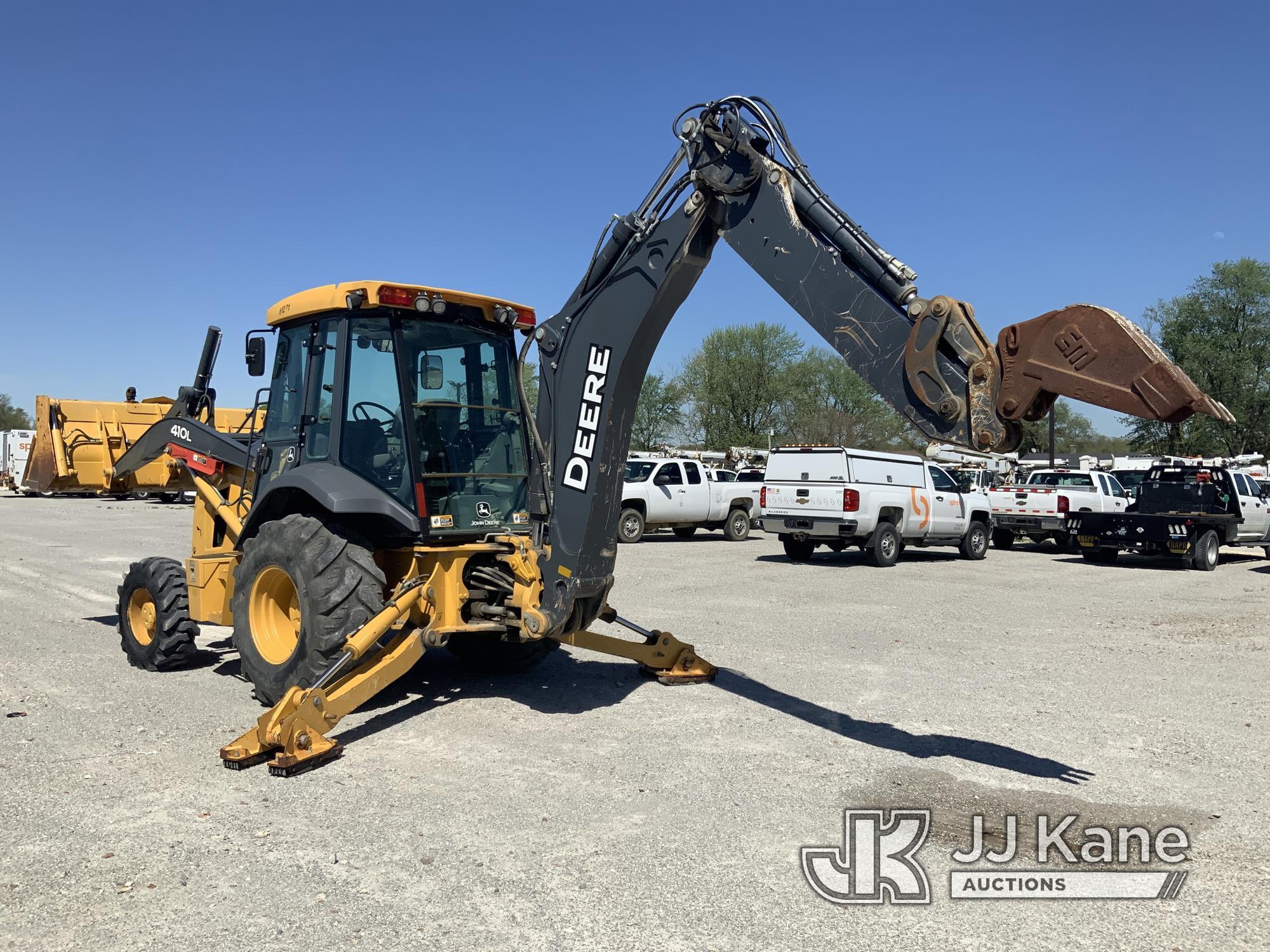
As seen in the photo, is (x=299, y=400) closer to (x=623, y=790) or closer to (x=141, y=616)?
(x=141, y=616)

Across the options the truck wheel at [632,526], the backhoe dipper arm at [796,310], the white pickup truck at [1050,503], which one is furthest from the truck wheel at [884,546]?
the backhoe dipper arm at [796,310]

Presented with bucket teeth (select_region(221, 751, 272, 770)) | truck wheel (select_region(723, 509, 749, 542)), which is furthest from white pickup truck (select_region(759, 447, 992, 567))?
bucket teeth (select_region(221, 751, 272, 770))

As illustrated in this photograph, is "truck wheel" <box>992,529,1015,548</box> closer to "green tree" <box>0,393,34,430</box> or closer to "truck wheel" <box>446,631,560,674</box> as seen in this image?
"truck wheel" <box>446,631,560,674</box>

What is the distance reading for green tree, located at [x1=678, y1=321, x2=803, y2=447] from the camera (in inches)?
2611

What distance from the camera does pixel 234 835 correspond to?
15.5ft

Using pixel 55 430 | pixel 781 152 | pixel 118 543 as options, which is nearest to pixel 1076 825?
pixel 781 152

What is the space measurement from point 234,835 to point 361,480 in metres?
2.69

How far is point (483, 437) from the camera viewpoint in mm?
7344

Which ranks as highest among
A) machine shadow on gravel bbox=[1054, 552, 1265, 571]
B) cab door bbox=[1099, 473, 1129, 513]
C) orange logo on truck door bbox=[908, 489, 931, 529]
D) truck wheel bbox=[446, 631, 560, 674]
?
cab door bbox=[1099, 473, 1129, 513]

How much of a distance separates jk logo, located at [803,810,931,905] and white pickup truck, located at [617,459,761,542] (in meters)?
16.9

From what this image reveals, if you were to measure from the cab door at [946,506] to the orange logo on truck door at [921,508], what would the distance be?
15cm

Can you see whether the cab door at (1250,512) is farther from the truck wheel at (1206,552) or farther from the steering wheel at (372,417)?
the steering wheel at (372,417)

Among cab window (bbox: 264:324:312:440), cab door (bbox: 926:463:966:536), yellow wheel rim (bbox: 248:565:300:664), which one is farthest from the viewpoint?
cab door (bbox: 926:463:966:536)

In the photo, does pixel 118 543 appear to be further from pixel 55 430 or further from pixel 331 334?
pixel 331 334
